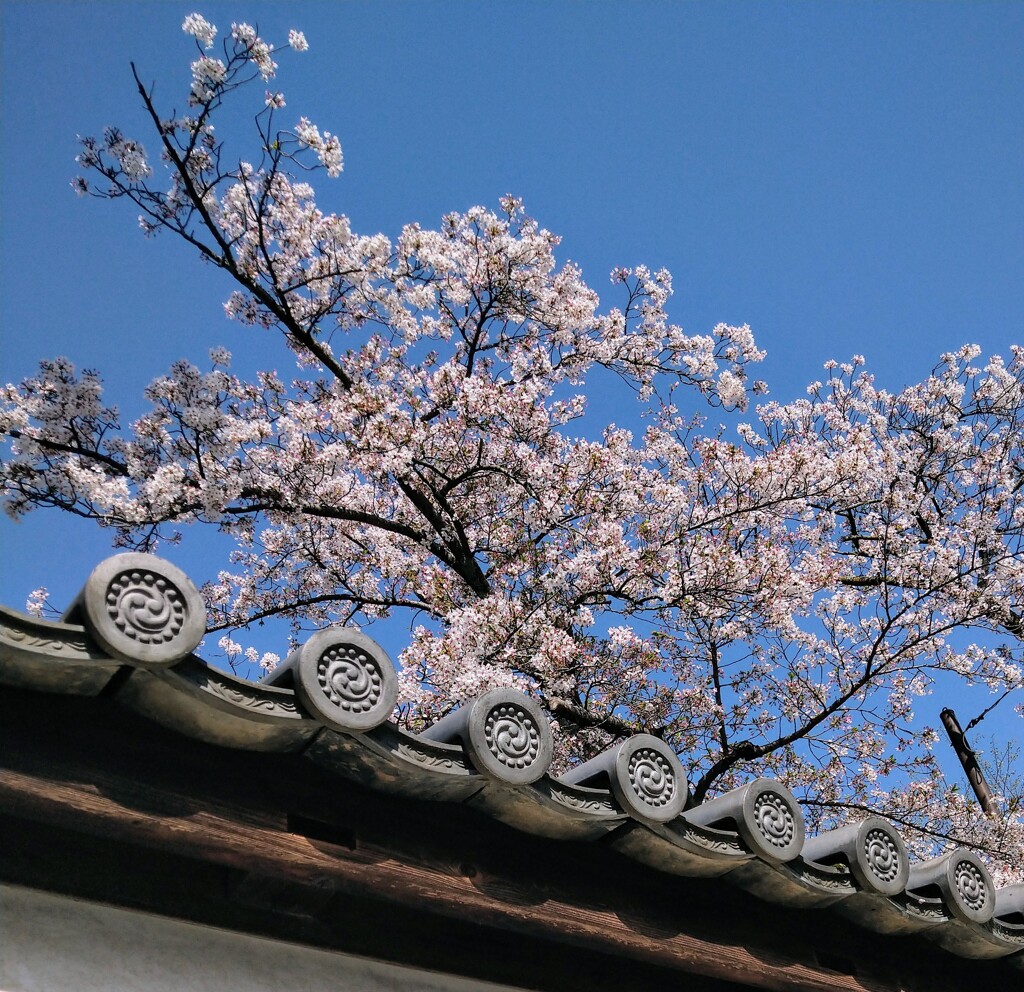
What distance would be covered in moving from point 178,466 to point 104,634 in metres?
7.36

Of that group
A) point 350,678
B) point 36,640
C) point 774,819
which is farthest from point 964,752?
point 36,640

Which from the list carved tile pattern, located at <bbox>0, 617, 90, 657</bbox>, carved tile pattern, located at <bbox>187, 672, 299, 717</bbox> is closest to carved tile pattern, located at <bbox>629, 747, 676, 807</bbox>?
carved tile pattern, located at <bbox>187, 672, 299, 717</bbox>

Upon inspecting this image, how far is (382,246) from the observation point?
33.4ft

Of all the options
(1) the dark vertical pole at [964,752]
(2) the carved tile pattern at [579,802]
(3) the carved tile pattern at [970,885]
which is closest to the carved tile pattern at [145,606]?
(2) the carved tile pattern at [579,802]

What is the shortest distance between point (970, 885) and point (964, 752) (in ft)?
31.8

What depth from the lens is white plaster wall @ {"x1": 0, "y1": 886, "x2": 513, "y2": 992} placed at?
86.4 inches

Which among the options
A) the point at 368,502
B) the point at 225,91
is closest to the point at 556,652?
the point at 368,502

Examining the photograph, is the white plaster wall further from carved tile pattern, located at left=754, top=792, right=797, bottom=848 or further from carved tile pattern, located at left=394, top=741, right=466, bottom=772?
carved tile pattern, located at left=754, top=792, right=797, bottom=848

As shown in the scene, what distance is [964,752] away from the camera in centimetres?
1208

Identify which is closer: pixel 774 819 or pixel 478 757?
pixel 478 757

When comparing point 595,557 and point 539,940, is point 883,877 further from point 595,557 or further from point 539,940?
point 595,557

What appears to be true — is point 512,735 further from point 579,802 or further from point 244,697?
point 244,697

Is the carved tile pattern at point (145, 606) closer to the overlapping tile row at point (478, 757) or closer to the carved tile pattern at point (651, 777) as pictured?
the overlapping tile row at point (478, 757)

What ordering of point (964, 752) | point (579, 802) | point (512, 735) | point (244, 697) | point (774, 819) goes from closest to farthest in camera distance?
point (244, 697) < point (512, 735) < point (579, 802) < point (774, 819) < point (964, 752)
